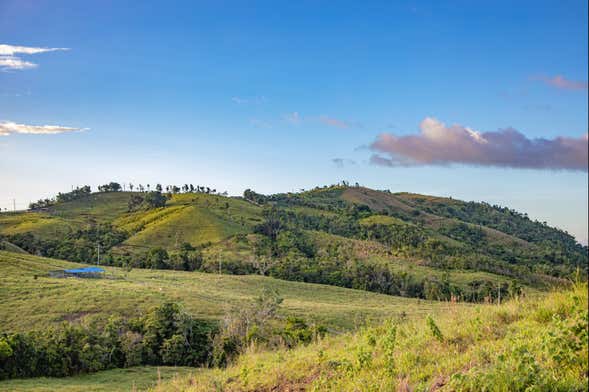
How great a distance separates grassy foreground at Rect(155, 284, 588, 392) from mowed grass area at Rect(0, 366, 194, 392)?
15722mm

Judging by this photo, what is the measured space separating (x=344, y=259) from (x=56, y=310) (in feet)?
245

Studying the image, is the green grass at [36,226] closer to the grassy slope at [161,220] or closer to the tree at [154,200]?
the grassy slope at [161,220]

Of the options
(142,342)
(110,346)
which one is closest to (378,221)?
(142,342)

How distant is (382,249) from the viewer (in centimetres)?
13412

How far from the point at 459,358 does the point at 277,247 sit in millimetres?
117193

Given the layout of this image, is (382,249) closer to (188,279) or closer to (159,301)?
(188,279)

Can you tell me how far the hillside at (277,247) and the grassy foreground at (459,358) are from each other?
64952 mm

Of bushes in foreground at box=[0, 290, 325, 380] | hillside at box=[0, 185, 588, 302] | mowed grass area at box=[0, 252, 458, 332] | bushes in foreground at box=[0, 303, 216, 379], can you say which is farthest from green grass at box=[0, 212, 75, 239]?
bushes in foreground at box=[0, 290, 325, 380]

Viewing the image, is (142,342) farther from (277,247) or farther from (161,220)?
(161,220)

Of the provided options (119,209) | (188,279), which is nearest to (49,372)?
(188,279)

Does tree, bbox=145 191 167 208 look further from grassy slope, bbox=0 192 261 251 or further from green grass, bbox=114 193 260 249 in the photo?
grassy slope, bbox=0 192 261 251

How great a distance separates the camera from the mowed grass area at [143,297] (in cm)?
5238

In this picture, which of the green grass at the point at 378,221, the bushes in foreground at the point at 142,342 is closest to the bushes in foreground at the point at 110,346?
the bushes in foreground at the point at 142,342

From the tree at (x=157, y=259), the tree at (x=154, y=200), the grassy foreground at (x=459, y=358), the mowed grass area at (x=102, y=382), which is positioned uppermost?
the tree at (x=154, y=200)
